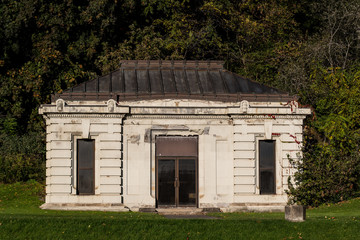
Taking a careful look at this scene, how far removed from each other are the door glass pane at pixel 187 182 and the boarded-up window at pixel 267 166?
3115 millimetres

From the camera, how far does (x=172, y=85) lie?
31828 millimetres

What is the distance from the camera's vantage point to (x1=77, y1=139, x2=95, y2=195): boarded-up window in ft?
97.6

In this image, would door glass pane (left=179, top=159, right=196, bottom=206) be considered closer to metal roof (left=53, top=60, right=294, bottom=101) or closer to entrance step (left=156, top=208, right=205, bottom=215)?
entrance step (left=156, top=208, right=205, bottom=215)

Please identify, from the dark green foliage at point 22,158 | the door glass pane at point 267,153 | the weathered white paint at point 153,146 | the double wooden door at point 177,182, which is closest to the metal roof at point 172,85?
the weathered white paint at point 153,146

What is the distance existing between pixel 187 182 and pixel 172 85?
4840 millimetres

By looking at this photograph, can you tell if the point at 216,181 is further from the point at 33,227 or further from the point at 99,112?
the point at 33,227

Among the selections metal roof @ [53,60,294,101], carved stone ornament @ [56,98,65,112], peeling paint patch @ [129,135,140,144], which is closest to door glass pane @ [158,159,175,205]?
peeling paint patch @ [129,135,140,144]

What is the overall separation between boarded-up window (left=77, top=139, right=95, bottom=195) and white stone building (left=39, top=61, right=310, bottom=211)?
4 cm

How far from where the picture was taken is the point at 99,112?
96.7 ft

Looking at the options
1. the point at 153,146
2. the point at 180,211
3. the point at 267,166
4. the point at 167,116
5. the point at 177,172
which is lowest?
the point at 180,211

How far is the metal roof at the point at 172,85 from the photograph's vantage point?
30672mm

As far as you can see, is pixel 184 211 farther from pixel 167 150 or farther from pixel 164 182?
pixel 167 150

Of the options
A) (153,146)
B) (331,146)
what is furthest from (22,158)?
(331,146)

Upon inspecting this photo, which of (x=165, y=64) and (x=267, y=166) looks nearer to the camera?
(x=267, y=166)
